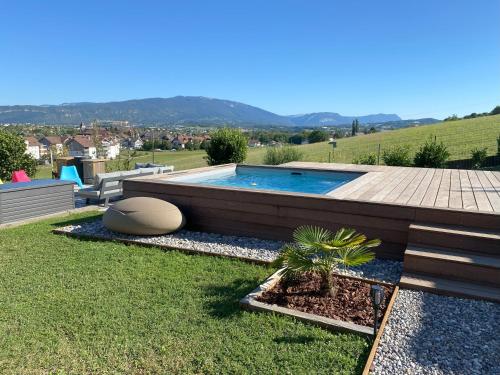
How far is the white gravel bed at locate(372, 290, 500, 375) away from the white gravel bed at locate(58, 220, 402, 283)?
72cm

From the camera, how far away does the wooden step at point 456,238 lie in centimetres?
420

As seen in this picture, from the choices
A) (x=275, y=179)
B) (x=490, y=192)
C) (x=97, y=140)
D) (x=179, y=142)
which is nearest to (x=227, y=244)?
(x=490, y=192)

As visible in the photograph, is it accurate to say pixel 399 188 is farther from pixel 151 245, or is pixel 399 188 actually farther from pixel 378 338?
pixel 151 245

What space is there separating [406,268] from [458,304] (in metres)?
0.70

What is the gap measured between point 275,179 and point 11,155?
26.1ft

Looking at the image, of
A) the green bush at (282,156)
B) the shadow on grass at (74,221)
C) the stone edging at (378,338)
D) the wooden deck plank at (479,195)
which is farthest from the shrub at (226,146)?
the stone edging at (378,338)

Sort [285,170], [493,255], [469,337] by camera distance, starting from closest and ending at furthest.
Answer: [469,337], [493,255], [285,170]

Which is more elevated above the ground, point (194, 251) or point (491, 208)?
point (491, 208)

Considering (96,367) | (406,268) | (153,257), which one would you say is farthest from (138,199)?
(406,268)

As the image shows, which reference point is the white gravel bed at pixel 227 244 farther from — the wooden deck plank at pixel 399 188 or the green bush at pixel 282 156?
the green bush at pixel 282 156

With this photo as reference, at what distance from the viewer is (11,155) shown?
35.7 feet

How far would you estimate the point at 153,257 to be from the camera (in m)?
5.02

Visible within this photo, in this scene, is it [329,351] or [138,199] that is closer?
[329,351]

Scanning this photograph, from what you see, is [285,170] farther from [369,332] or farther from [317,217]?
[369,332]
